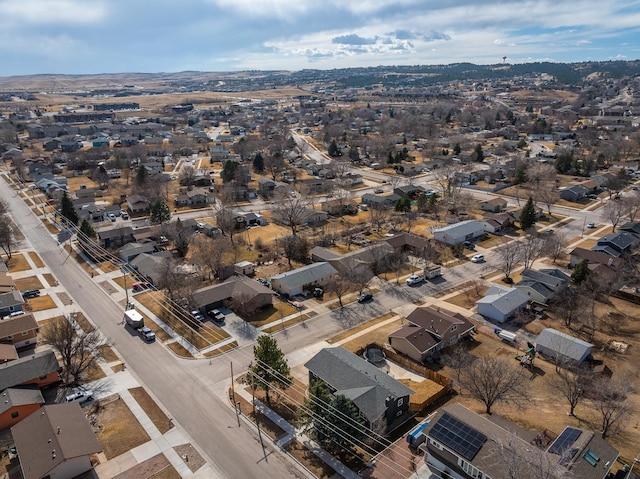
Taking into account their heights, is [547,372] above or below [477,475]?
below

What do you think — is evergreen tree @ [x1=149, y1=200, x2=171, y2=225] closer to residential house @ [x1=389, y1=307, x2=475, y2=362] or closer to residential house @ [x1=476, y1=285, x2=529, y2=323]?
residential house @ [x1=389, y1=307, x2=475, y2=362]

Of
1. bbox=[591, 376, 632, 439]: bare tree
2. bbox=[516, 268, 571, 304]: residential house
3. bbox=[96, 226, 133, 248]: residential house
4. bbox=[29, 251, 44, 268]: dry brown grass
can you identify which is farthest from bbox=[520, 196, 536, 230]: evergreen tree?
bbox=[29, 251, 44, 268]: dry brown grass

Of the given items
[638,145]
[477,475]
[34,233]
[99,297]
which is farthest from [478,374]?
[638,145]

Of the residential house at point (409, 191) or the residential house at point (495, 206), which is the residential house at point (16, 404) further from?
the residential house at point (495, 206)

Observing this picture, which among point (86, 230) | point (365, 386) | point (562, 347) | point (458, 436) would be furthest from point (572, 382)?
point (86, 230)

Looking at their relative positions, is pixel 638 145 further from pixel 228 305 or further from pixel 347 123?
pixel 228 305
